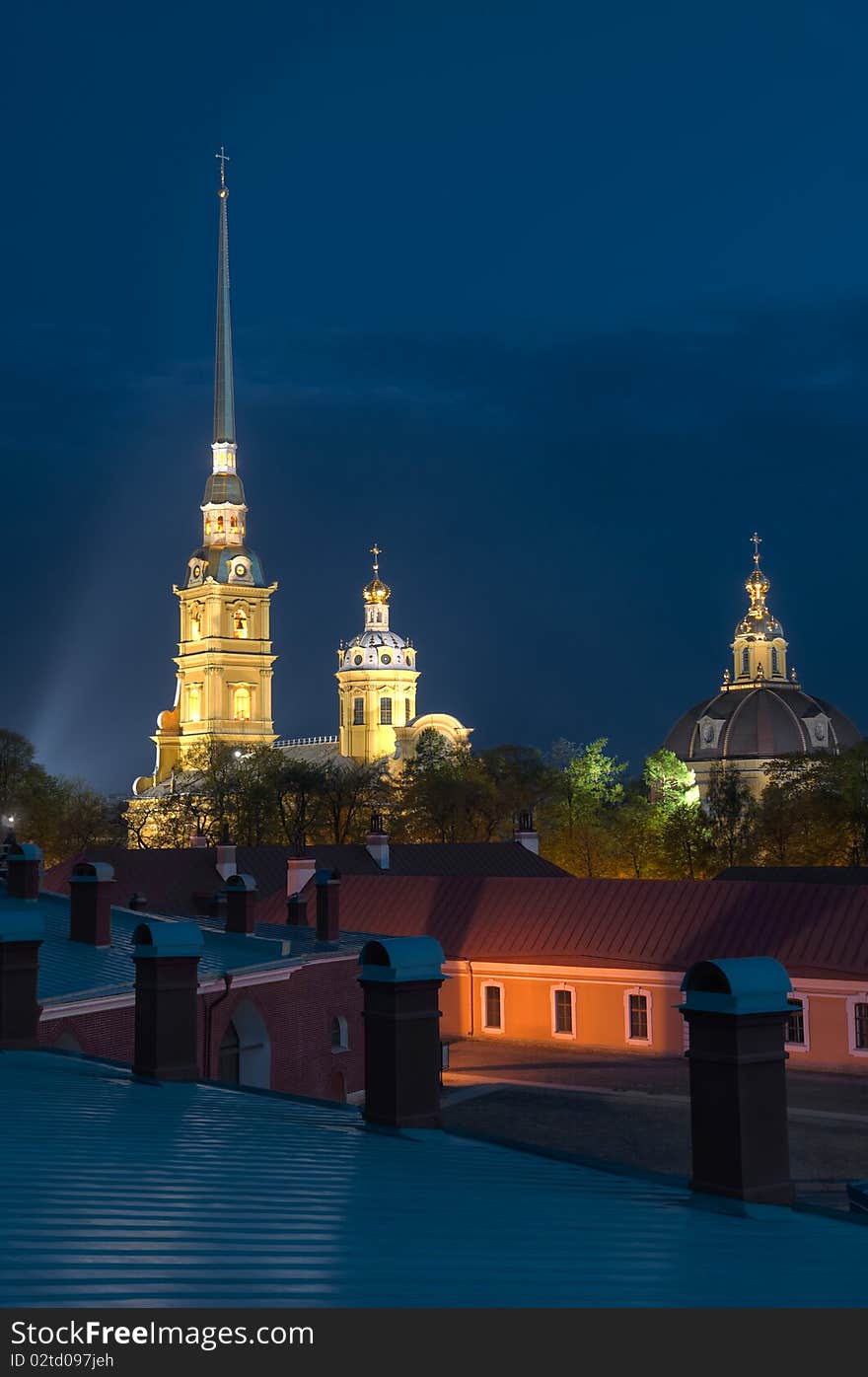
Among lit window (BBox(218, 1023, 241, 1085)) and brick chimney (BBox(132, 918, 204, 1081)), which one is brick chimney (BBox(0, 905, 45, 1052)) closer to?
brick chimney (BBox(132, 918, 204, 1081))

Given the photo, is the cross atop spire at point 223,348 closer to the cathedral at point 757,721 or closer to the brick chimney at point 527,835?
the cathedral at point 757,721

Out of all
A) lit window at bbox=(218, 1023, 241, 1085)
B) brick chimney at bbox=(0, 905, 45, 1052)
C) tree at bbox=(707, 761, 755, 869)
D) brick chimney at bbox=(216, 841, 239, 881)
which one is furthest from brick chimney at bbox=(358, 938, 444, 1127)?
tree at bbox=(707, 761, 755, 869)

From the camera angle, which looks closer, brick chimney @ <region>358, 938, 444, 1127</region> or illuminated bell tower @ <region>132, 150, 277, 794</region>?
brick chimney @ <region>358, 938, 444, 1127</region>

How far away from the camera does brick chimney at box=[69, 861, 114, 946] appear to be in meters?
27.6

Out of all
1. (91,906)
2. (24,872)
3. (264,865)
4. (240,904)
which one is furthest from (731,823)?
(91,906)

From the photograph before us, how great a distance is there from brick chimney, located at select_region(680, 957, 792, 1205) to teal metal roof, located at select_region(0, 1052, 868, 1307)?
0.92 ft

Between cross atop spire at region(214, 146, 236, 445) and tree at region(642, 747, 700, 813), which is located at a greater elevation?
cross atop spire at region(214, 146, 236, 445)

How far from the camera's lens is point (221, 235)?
16650 centimetres

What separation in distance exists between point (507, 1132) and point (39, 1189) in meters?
25.9

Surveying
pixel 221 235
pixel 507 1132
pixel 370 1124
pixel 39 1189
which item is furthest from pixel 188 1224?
pixel 221 235

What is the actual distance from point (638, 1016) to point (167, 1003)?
3155 cm

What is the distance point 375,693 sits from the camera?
459ft

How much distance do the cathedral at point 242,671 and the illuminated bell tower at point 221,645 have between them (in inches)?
3.9

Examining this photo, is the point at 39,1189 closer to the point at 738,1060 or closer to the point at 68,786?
the point at 738,1060
